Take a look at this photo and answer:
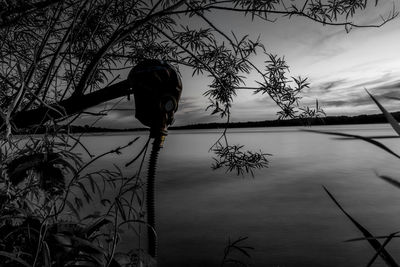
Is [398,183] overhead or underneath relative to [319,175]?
overhead

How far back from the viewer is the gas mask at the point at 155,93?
50.2 inches

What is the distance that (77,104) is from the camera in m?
1.55

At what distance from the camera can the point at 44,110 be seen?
5.19ft

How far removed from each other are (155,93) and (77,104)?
48cm

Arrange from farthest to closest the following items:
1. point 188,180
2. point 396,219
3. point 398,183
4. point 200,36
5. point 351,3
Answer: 1. point 188,180
2. point 396,219
3. point 200,36
4. point 351,3
5. point 398,183

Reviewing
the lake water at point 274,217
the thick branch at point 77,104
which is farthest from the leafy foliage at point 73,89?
the lake water at point 274,217

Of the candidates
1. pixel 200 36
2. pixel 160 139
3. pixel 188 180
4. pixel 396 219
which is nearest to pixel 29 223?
pixel 160 139

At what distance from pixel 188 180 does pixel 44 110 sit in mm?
13185

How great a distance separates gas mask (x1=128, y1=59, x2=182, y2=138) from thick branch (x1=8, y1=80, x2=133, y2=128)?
10 centimetres

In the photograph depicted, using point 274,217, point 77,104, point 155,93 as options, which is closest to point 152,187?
point 155,93

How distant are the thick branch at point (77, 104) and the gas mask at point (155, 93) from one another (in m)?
0.10

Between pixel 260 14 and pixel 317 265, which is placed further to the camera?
pixel 317 265

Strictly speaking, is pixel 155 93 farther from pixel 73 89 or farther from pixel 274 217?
pixel 274 217

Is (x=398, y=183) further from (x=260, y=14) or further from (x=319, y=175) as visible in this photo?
(x=319, y=175)
